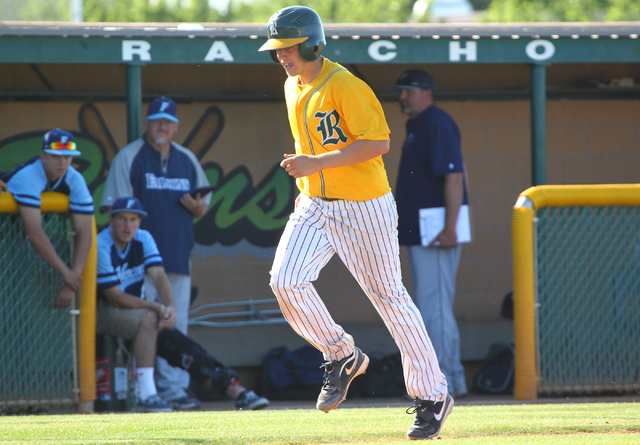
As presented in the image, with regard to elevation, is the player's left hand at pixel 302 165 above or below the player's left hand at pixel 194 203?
below

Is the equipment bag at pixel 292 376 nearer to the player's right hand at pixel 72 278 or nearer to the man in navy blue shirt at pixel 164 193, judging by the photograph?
the man in navy blue shirt at pixel 164 193

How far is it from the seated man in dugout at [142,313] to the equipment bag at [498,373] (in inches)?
75.6

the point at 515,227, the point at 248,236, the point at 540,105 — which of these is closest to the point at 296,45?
the point at 515,227

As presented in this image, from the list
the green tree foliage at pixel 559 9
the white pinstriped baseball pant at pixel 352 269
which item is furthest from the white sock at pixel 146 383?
the green tree foliage at pixel 559 9

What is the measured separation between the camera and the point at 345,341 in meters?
3.85

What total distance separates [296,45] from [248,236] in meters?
4.62

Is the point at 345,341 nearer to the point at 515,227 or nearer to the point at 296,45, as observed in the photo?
the point at 296,45

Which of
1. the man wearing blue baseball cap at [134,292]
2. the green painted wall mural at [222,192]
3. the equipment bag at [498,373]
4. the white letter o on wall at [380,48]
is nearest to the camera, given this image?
the man wearing blue baseball cap at [134,292]

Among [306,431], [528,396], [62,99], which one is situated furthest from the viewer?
[62,99]

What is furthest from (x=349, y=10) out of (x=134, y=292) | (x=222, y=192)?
(x=134, y=292)

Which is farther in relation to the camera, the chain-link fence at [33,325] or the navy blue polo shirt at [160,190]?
the navy blue polo shirt at [160,190]

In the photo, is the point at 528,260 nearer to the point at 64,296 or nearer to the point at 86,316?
the point at 86,316

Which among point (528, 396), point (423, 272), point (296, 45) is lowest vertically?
point (528, 396)

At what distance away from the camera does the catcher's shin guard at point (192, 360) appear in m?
5.98
